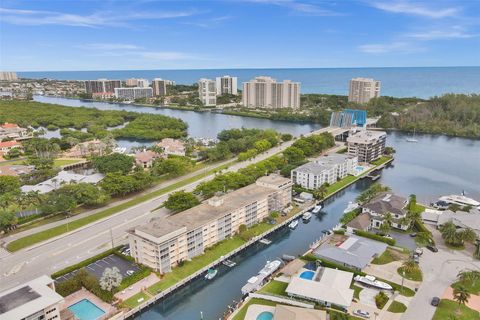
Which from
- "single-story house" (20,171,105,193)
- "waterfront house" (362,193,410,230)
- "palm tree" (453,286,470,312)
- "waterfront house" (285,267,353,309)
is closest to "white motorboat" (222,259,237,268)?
"waterfront house" (285,267,353,309)

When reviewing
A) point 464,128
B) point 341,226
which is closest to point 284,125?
point 464,128

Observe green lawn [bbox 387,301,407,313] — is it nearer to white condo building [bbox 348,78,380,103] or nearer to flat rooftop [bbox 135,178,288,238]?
flat rooftop [bbox 135,178,288,238]

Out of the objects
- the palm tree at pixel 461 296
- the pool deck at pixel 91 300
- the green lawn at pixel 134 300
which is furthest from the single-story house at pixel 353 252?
the pool deck at pixel 91 300

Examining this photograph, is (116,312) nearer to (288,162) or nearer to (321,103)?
(288,162)

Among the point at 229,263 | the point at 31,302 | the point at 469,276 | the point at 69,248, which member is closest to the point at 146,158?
the point at 69,248

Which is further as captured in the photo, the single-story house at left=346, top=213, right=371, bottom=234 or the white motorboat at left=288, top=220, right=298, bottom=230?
the white motorboat at left=288, top=220, right=298, bottom=230

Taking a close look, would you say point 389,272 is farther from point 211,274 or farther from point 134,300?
point 134,300
